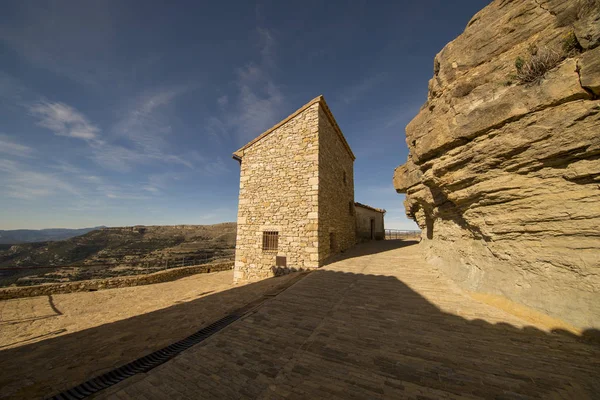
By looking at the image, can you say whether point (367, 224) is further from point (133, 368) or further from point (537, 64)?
point (133, 368)

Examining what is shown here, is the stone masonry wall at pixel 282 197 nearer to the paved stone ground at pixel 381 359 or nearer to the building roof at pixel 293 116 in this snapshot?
the building roof at pixel 293 116

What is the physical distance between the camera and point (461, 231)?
19.8 feet

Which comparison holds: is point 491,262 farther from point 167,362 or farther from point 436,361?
point 167,362

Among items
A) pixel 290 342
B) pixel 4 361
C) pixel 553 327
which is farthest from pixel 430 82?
pixel 4 361

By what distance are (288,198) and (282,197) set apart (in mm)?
309

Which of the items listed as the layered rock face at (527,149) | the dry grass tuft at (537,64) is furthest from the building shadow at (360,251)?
the dry grass tuft at (537,64)

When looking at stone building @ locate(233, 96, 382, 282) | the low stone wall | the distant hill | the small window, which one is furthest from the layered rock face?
the distant hill

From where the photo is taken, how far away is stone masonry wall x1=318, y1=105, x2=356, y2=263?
10.1 meters

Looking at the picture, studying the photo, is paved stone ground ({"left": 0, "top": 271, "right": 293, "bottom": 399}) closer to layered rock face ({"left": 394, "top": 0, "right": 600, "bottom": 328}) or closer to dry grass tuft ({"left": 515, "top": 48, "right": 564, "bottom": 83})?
layered rock face ({"left": 394, "top": 0, "right": 600, "bottom": 328})

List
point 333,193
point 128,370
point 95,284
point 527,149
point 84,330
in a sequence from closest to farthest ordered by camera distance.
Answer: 1. point 128,370
2. point 527,149
3. point 84,330
4. point 95,284
5. point 333,193

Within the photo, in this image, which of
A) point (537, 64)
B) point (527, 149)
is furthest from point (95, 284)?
point (537, 64)

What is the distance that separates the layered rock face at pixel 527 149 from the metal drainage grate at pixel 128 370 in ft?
18.9

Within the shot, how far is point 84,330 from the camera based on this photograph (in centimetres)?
621

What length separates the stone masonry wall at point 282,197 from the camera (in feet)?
31.3
